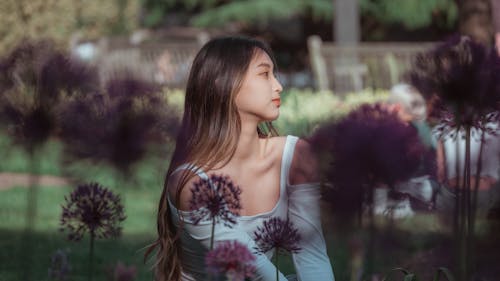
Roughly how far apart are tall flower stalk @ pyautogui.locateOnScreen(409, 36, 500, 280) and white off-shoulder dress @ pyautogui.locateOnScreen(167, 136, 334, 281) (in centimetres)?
32

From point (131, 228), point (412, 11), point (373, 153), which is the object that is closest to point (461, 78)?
point (373, 153)

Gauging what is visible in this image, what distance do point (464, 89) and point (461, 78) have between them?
0.7 inches

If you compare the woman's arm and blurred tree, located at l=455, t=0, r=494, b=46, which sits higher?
blurred tree, located at l=455, t=0, r=494, b=46

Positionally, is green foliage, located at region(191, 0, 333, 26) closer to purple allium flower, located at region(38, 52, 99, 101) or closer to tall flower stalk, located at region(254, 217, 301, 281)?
purple allium flower, located at region(38, 52, 99, 101)

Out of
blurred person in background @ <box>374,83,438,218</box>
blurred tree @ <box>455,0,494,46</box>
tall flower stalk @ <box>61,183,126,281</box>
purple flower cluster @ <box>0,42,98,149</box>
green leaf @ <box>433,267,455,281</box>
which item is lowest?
green leaf @ <box>433,267,455,281</box>

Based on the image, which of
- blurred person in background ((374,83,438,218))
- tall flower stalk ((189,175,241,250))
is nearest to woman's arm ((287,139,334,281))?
blurred person in background ((374,83,438,218))

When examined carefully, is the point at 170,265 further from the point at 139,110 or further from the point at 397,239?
the point at 397,239

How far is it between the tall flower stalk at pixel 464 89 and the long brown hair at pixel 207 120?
661mm

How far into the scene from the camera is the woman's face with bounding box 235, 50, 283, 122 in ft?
7.90

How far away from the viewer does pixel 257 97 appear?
7.90ft

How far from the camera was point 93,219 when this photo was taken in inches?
74.4

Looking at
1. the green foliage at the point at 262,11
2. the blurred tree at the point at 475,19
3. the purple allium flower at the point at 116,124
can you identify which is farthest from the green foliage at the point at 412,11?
the purple allium flower at the point at 116,124

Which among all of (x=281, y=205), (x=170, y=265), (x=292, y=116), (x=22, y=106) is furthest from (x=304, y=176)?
(x=292, y=116)

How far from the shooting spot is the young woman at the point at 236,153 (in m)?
2.34
